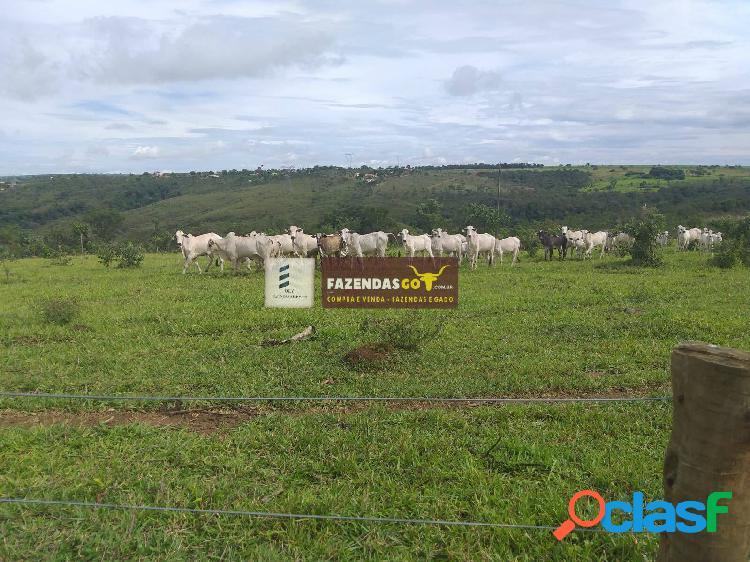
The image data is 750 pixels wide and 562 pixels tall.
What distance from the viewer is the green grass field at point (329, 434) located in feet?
12.5

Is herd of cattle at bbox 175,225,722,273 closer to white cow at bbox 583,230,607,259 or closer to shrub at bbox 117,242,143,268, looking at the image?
white cow at bbox 583,230,607,259

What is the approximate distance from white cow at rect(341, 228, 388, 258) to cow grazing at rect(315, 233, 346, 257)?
0.71 feet

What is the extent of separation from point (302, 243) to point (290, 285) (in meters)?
7.51

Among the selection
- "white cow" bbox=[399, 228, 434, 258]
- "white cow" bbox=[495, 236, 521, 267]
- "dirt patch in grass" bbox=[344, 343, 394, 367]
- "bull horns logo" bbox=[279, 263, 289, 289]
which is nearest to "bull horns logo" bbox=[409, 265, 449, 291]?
"bull horns logo" bbox=[279, 263, 289, 289]

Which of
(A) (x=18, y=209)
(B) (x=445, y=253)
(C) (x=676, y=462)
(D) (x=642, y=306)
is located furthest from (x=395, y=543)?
(A) (x=18, y=209)

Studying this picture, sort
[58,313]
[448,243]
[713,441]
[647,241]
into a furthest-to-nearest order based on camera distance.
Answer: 1. [448,243]
2. [647,241]
3. [58,313]
4. [713,441]

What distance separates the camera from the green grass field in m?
3.81


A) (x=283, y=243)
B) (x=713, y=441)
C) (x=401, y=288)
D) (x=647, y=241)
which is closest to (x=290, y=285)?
(x=401, y=288)

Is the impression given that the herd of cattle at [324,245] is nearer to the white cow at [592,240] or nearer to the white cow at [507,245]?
the white cow at [507,245]

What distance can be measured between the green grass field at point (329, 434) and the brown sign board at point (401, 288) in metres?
1.46

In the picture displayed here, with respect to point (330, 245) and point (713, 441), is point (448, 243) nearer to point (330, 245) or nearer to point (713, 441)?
point (330, 245)

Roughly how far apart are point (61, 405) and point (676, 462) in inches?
257

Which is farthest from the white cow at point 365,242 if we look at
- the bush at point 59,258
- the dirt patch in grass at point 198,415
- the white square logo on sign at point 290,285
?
the dirt patch in grass at point 198,415

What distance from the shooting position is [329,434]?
5.43 metres
